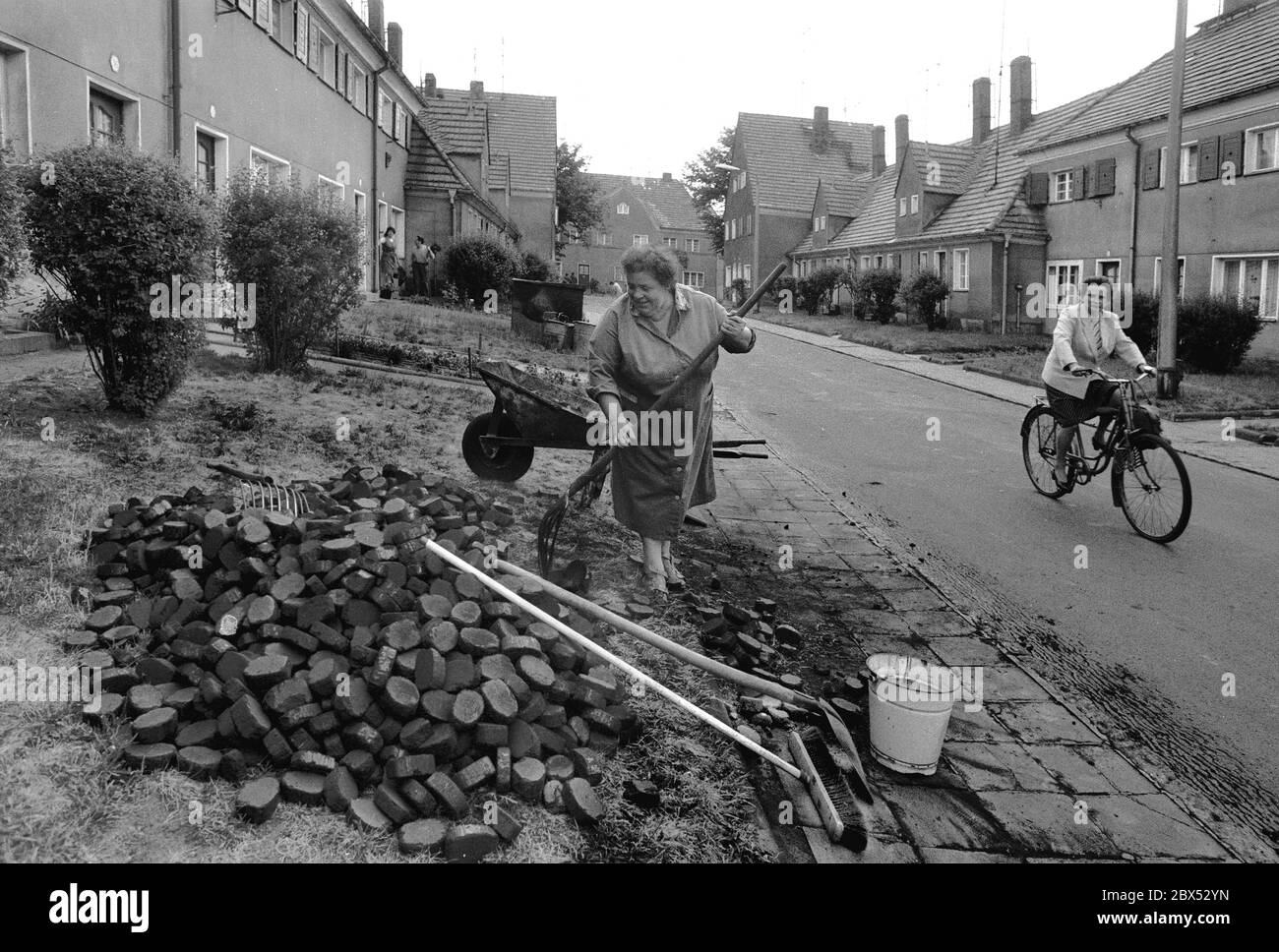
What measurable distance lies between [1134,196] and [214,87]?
78.3 feet

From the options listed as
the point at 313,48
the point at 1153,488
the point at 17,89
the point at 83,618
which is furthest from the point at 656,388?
the point at 313,48

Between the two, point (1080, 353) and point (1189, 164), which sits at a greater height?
point (1189, 164)

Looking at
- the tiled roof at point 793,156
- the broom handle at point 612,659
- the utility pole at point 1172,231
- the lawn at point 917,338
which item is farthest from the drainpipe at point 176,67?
the tiled roof at point 793,156

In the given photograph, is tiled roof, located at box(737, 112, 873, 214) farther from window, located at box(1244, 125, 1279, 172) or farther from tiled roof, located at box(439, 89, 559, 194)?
window, located at box(1244, 125, 1279, 172)

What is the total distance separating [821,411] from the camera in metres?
15.5

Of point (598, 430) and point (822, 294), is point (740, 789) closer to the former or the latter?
point (598, 430)

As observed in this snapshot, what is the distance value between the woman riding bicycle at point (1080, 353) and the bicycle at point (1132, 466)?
0.29ft

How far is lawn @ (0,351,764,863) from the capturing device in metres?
3.09

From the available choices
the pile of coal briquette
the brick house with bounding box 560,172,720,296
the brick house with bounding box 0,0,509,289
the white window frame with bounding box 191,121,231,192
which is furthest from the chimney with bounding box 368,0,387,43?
the brick house with bounding box 560,172,720,296

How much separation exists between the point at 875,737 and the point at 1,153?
19.0 ft

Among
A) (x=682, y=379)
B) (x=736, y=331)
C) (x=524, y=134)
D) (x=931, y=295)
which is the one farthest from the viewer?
(x=524, y=134)

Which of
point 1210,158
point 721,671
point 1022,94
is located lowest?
point 721,671

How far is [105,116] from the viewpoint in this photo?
43.6 feet

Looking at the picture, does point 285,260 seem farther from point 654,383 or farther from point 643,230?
point 643,230
